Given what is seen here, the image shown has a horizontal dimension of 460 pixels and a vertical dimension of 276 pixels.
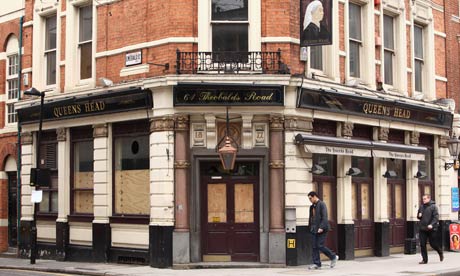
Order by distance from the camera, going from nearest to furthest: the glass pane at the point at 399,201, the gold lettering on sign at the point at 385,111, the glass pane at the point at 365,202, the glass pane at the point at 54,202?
1. the gold lettering on sign at the point at 385,111
2. the glass pane at the point at 365,202
3. the glass pane at the point at 54,202
4. the glass pane at the point at 399,201

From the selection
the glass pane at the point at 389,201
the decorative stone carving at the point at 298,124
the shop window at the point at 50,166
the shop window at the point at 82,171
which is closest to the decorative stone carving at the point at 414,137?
the glass pane at the point at 389,201

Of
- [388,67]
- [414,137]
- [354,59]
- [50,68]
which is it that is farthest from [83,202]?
[414,137]

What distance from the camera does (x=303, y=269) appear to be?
18.2 meters

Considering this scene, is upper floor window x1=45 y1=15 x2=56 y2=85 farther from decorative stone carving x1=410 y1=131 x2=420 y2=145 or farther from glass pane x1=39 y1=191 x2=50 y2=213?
decorative stone carving x1=410 y1=131 x2=420 y2=145

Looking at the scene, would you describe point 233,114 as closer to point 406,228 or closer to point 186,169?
point 186,169

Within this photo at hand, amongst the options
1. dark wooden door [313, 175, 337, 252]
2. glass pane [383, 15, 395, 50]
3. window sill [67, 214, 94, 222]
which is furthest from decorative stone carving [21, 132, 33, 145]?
glass pane [383, 15, 395, 50]

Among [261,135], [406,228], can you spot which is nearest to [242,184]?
[261,135]

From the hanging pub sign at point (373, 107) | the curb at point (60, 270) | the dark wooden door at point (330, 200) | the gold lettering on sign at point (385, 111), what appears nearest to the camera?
the curb at point (60, 270)

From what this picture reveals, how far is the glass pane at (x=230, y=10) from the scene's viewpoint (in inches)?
776

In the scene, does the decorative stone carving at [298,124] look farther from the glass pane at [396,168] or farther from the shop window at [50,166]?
the shop window at [50,166]

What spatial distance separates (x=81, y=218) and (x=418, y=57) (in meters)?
13.0

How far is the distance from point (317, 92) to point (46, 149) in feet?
31.4

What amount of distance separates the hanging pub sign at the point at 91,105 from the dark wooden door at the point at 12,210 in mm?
2842

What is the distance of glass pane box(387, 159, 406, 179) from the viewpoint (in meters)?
23.6
